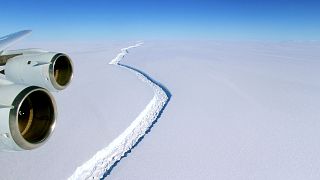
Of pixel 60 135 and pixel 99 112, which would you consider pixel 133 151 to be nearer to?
pixel 60 135

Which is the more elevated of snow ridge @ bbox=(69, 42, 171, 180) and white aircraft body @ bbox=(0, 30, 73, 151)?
white aircraft body @ bbox=(0, 30, 73, 151)

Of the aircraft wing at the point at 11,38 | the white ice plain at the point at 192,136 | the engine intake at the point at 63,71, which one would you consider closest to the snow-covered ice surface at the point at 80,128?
the white ice plain at the point at 192,136

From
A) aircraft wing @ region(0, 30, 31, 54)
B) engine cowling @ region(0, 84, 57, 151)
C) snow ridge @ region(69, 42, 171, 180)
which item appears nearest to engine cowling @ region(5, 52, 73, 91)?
aircraft wing @ region(0, 30, 31, 54)

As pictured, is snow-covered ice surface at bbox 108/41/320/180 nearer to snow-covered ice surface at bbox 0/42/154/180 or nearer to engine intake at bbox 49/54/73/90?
snow-covered ice surface at bbox 0/42/154/180

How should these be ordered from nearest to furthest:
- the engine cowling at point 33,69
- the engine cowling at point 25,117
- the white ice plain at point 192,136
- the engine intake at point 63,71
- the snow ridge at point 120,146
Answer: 1. the engine cowling at point 25,117
2. the engine cowling at point 33,69
3. the engine intake at point 63,71
4. the snow ridge at point 120,146
5. the white ice plain at point 192,136

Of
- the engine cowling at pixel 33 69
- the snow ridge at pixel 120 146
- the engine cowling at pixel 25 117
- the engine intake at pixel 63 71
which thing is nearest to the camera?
the engine cowling at pixel 25 117

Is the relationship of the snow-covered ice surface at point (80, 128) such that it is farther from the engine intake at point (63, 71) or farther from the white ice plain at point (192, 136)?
the engine intake at point (63, 71)

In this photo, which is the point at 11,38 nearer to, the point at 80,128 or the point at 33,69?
the point at 33,69

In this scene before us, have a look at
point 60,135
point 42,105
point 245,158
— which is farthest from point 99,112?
point 42,105
